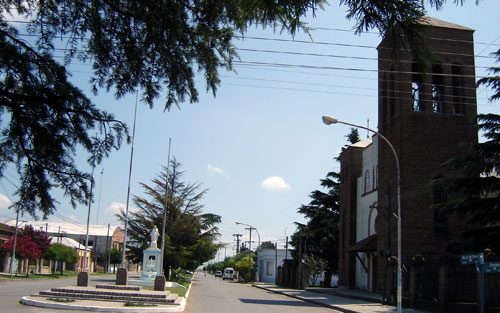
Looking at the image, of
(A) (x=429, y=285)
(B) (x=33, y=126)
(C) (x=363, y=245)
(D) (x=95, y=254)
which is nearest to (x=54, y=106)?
(B) (x=33, y=126)

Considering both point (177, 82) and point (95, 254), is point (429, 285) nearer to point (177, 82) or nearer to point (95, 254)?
point (177, 82)

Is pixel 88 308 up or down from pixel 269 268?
up

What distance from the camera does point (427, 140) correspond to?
30.7 metres

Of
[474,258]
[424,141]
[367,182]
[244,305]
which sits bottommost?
[244,305]

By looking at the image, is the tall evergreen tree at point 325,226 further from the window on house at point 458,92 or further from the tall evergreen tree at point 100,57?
the tall evergreen tree at point 100,57

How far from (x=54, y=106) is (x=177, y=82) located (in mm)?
1349

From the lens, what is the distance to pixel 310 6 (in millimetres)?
4426

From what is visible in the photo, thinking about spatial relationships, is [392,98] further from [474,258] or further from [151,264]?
[151,264]

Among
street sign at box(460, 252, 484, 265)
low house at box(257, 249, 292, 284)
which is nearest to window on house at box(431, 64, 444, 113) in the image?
street sign at box(460, 252, 484, 265)

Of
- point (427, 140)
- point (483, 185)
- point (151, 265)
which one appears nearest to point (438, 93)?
point (427, 140)

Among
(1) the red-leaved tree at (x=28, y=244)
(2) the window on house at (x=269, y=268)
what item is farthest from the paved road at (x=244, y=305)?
(2) the window on house at (x=269, y=268)

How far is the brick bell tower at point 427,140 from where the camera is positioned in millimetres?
29469

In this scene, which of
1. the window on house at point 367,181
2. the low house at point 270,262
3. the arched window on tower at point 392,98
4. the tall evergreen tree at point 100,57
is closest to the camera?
the tall evergreen tree at point 100,57

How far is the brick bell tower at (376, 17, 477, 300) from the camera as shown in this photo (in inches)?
1160
